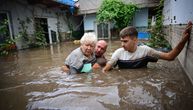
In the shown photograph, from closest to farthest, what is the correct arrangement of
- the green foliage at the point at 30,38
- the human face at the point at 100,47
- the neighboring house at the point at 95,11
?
1. the human face at the point at 100,47
2. the green foliage at the point at 30,38
3. the neighboring house at the point at 95,11

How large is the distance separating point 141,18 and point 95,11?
4.51 m

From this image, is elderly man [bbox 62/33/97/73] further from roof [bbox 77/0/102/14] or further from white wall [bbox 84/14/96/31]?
white wall [bbox 84/14/96/31]

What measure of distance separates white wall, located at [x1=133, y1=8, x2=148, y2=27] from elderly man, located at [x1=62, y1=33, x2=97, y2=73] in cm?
1364

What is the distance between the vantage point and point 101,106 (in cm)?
206

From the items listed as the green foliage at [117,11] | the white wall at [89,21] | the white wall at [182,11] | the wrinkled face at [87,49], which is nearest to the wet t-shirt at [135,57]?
the wrinkled face at [87,49]

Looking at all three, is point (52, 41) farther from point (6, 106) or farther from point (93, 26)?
point (6, 106)

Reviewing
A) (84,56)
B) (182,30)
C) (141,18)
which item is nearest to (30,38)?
(84,56)

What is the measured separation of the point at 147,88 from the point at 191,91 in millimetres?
581

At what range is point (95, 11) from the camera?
1719 centimetres

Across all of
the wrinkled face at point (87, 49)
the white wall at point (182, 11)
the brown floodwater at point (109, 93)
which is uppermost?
the white wall at point (182, 11)

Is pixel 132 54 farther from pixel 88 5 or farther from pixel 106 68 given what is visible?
pixel 88 5

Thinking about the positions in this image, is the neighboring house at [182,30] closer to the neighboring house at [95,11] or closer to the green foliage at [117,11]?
the green foliage at [117,11]

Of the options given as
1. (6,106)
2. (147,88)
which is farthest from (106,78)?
(6,106)

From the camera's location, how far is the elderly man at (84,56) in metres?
3.46
